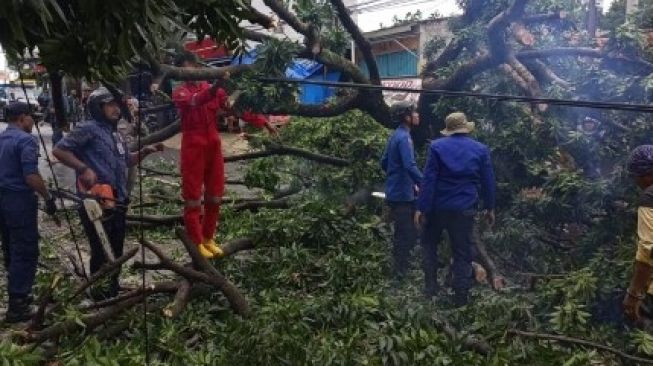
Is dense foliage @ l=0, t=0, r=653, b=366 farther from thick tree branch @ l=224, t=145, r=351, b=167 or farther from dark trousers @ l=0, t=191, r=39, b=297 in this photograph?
dark trousers @ l=0, t=191, r=39, b=297

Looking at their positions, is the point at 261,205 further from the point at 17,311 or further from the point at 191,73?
the point at 17,311

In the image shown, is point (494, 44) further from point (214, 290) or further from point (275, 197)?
point (214, 290)

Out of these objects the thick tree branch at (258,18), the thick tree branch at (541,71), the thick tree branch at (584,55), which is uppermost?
the thick tree branch at (258,18)

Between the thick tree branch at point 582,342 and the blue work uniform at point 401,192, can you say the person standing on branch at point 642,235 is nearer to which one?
the thick tree branch at point 582,342

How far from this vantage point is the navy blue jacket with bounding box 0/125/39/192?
16.0 ft

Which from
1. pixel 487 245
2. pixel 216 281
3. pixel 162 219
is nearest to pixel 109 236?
pixel 216 281

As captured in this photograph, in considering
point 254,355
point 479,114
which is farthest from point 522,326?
point 479,114

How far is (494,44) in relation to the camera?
266 inches

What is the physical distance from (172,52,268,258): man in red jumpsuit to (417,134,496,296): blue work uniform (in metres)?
1.66

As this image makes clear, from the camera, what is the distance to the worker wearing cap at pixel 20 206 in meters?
4.88

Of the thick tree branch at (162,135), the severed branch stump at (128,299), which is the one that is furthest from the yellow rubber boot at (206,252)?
the thick tree branch at (162,135)

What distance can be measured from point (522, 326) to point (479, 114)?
2.83 meters

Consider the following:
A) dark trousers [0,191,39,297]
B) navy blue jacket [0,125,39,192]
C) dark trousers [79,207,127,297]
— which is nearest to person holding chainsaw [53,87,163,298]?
dark trousers [79,207,127,297]

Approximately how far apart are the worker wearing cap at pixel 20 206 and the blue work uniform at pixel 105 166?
0.88ft
